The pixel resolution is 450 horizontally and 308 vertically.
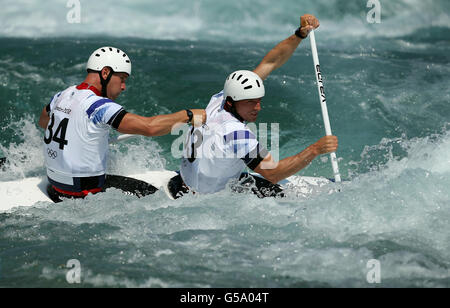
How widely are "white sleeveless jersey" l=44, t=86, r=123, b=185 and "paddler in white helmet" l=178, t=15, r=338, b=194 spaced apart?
0.74m

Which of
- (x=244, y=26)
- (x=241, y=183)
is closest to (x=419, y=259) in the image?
(x=241, y=183)

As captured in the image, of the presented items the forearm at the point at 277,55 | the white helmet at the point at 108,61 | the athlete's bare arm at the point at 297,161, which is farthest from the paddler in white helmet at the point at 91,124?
the forearm at the point at 277,55

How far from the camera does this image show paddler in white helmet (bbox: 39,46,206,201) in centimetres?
507

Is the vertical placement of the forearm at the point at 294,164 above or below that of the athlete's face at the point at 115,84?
below

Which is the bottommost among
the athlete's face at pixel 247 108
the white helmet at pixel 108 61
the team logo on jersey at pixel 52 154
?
the team logo on jersey at pixel 52 154

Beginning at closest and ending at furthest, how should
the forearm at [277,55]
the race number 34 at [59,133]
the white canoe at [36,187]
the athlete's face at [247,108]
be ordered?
the athlete's face at [247,108] → the race number 34 at [59,133] → the white canoe at [36,187] → the forearm at [277,55]

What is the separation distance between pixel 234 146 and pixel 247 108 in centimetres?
36

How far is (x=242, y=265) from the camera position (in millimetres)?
4676

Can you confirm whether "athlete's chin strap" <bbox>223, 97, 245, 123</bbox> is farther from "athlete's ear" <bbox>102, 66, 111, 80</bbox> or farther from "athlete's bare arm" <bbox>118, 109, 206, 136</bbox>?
"athlete's ear" <bbox>102, 66, 111, 80</bbox>

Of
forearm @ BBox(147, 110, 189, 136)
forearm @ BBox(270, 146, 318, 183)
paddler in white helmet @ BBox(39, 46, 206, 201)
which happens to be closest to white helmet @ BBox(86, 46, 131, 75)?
paddler in white helmet @ BBox(39, 46, 206, 201)

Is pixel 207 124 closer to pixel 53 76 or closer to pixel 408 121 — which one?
pixel 408 121

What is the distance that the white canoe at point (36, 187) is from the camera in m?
5.74

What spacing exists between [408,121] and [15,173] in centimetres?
657

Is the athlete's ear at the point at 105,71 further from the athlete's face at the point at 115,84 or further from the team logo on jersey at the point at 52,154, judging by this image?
the team logo on jersey at the point at 52,154
